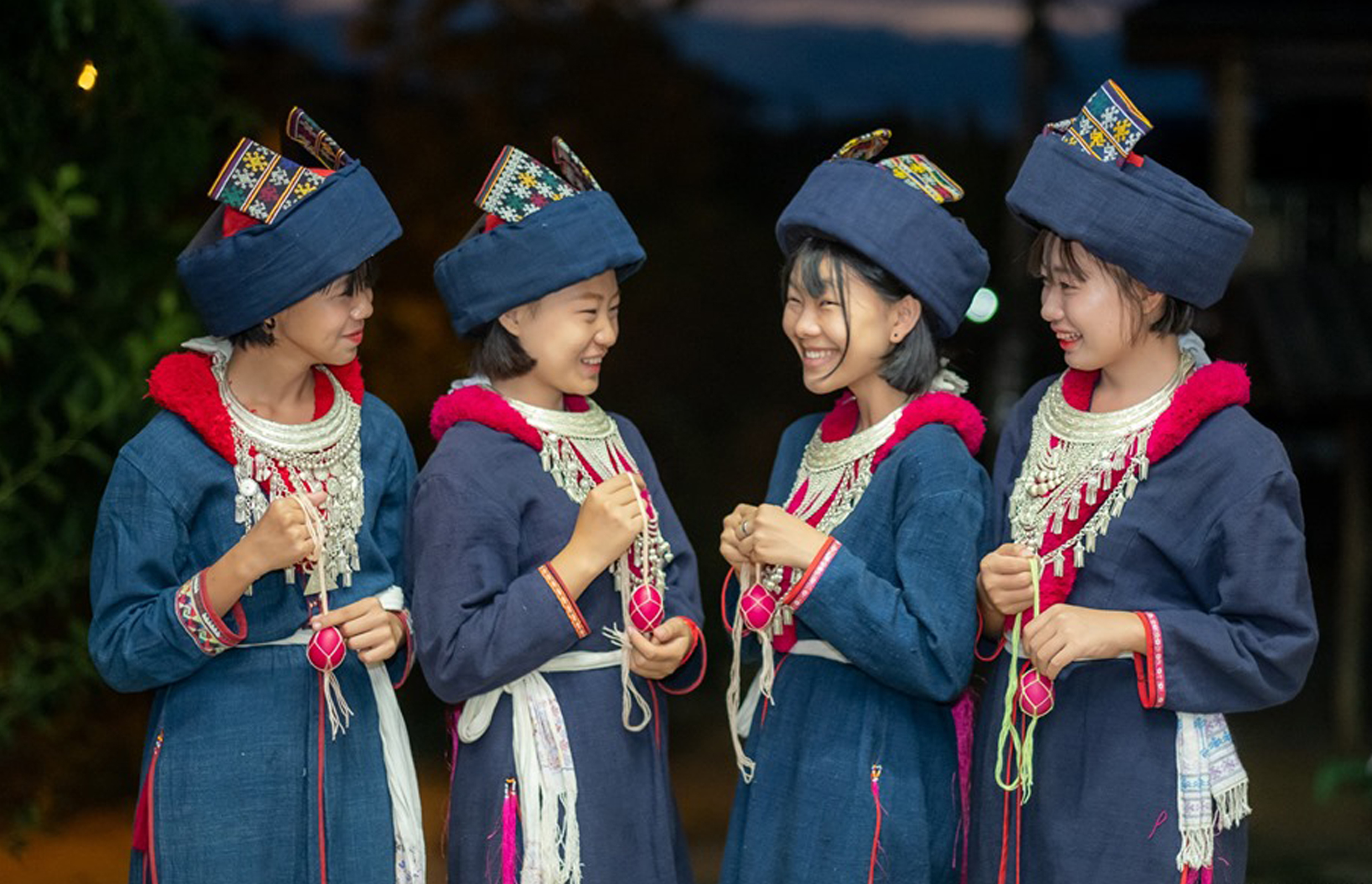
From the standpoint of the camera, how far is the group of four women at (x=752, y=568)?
2.46 metres

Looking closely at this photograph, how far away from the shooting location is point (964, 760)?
8.84ft

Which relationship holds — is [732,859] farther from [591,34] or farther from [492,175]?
[591,34]

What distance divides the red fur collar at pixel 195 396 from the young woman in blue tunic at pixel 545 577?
330mm

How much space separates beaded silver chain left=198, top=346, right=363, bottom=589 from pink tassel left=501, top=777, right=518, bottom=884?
445 millimetres

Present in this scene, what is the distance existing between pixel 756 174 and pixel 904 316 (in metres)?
6.38

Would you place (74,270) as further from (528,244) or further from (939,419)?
(939,419)

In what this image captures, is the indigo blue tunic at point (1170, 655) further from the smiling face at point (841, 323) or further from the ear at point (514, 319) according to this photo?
the ear at point (514, 319)

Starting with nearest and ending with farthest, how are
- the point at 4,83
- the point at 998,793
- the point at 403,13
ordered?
the point at 998,793 → the point at 4,83 → the point at 403,13

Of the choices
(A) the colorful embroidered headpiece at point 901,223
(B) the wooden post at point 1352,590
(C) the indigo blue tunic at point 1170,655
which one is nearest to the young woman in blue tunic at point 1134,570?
(C) the indigo blue tunic at point 1170,655

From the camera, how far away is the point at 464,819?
263cm

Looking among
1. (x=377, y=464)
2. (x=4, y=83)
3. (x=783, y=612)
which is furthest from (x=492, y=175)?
(x=4, y=83)

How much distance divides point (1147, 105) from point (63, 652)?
313 inches

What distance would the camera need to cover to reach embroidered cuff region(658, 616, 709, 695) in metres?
2.71

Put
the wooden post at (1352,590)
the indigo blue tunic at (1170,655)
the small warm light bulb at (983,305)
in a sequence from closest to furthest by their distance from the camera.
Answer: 1. the indigo blue tunic at (1170,655)
2. the small warm light bulb at (983,305)
3. the wooden post at (1352,590)
